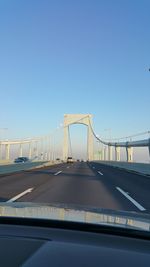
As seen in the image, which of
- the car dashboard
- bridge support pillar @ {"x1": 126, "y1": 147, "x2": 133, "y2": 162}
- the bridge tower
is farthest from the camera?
the bridge tower

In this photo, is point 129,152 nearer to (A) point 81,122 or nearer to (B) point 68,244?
(A) point 81,122

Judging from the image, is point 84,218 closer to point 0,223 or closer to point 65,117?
point 0,223

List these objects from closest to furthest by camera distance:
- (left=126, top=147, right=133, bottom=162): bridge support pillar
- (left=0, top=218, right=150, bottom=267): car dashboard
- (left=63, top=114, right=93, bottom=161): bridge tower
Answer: (left=0, top=218, right=150, bottom=267): car dashboard → (left=126, top=147, right=133, bottom=162): bridge support pillar → (left=63, top=114, right=93, bottom=161): bridge tower

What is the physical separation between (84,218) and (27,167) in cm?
3941

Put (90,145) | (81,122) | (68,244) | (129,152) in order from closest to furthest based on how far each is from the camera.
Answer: (68,244), (129,152), (90,145), (81,122)

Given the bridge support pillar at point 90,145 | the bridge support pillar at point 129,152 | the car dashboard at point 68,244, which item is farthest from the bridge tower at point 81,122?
the car dashboard at point 68,244

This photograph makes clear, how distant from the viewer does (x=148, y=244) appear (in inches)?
129

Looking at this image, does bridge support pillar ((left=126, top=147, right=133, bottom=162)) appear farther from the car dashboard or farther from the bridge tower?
the car dashboard

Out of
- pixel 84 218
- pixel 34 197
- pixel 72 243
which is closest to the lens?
pixel 72 243

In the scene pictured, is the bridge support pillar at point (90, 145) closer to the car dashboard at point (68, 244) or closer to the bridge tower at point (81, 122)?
the bridge tower at point (81, 122)

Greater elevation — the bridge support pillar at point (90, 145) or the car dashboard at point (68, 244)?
the bridge support pillar at point (90, 145)

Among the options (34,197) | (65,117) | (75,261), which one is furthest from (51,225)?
(65,117)

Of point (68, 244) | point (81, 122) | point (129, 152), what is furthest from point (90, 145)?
point (68, 244)

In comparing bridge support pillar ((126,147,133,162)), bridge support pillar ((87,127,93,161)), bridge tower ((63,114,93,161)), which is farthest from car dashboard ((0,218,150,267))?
bridge support pillar ((87,127,93,161))
